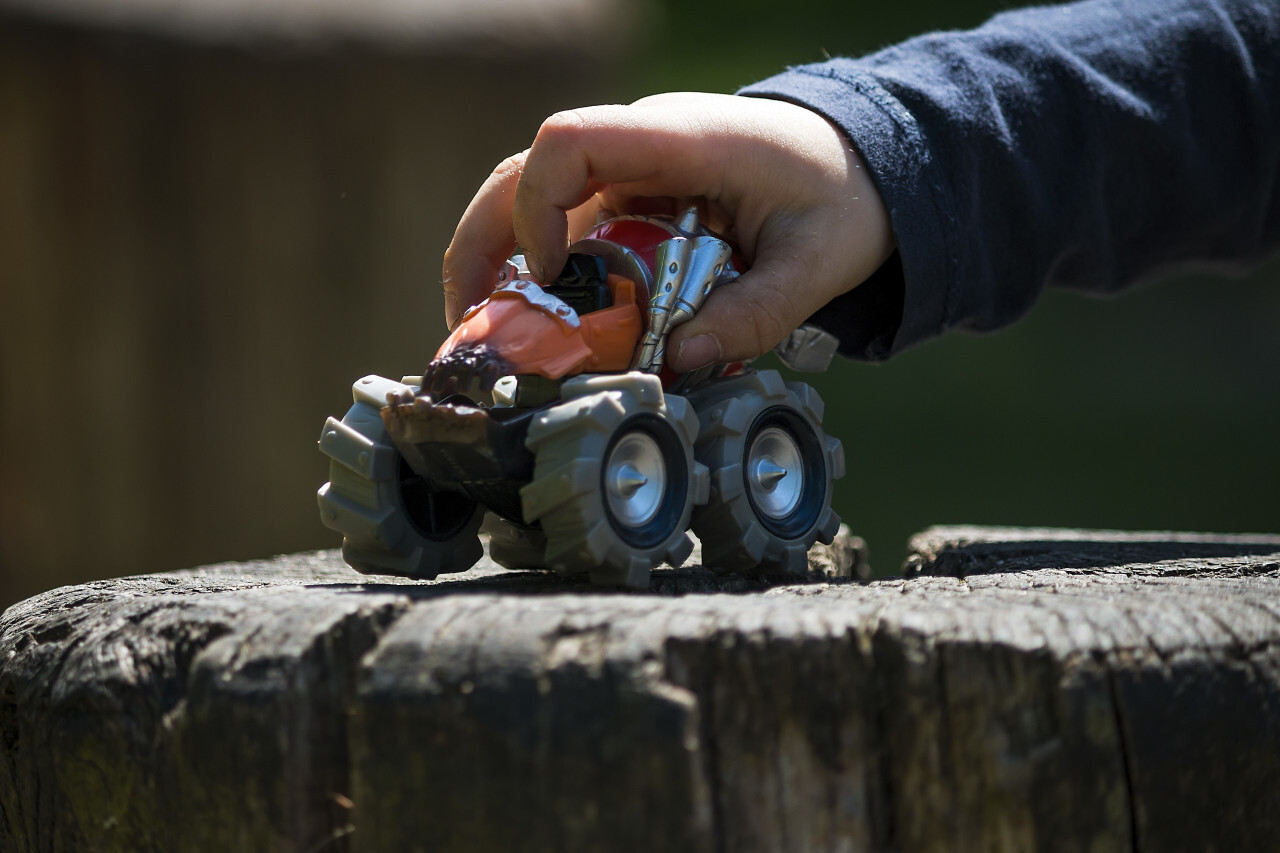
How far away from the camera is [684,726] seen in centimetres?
98

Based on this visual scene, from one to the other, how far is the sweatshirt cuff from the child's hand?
29 millimetres

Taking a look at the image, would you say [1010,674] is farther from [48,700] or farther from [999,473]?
[999,473]

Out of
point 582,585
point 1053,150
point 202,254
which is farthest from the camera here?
point 202,254

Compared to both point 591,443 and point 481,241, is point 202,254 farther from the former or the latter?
point 591,443

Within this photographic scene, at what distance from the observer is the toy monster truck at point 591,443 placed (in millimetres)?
1247

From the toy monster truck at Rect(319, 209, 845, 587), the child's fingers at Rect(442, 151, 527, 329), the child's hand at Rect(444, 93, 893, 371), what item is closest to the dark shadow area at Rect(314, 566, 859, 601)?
the toy monster truck at Rect(319, 209, 845, 587)

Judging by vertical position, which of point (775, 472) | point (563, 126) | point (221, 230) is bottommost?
point (775, 472)

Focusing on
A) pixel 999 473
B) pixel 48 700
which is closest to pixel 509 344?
pixel 48 700

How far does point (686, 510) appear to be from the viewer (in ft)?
4.35

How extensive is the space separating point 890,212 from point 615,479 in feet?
2.01

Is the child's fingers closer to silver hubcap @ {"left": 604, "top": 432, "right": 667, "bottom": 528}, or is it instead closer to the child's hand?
the child's hand

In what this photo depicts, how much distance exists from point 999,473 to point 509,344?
6.33 m

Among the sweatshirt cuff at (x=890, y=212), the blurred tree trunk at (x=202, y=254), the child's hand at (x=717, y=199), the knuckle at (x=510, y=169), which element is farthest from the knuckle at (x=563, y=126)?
the blurred tree trunk at (x=202, y=254)

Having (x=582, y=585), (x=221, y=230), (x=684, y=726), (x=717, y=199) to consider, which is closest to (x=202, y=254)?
(x=221, y=230)
